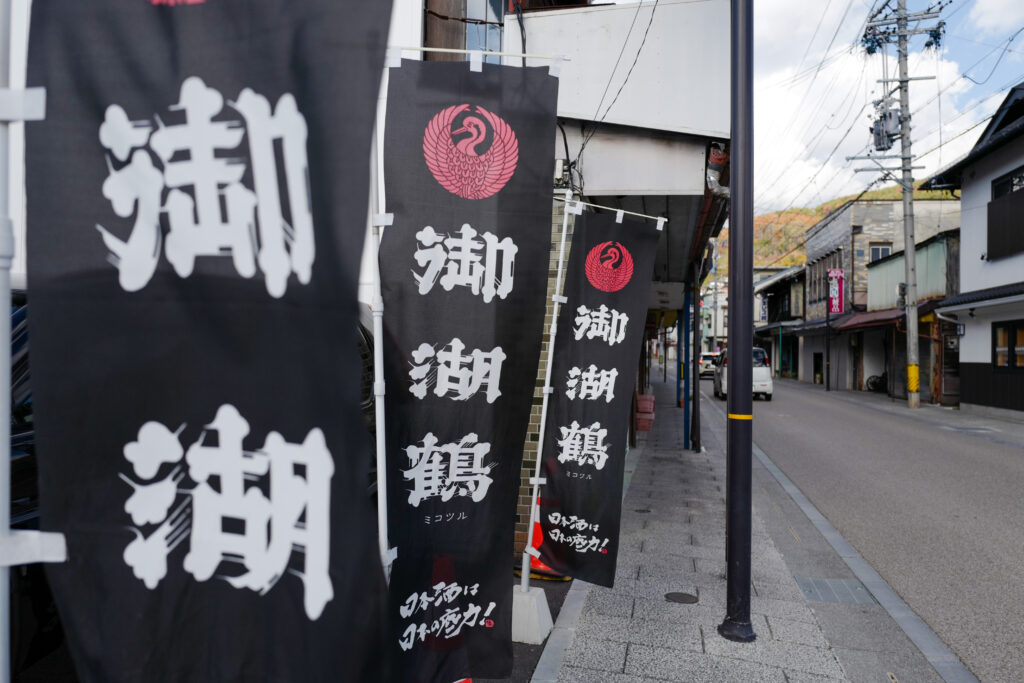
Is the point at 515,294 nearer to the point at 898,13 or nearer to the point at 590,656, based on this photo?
the point at 590,656

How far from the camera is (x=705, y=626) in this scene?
4.30 metres

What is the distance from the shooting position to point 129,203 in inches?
61.6

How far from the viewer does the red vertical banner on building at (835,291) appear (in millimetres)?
31922

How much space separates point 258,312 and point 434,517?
1.64 meters

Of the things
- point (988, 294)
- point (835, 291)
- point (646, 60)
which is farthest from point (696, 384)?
point (835, 291)

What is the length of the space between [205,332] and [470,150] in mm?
1598

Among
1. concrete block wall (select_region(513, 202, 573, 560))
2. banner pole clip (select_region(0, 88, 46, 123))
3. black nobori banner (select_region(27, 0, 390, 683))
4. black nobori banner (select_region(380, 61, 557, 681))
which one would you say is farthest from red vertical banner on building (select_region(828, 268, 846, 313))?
banner pole clip (select_region(0, 88, 46, 123))

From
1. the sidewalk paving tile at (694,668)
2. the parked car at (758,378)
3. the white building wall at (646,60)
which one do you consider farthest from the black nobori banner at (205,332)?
the parked car at (758,378)

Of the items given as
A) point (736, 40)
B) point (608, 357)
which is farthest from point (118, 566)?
point (736, 40)

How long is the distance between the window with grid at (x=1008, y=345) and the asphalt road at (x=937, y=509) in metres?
2.05

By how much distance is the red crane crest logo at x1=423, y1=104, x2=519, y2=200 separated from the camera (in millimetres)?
2768

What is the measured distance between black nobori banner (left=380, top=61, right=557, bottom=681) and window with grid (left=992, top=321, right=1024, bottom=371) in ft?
64.5

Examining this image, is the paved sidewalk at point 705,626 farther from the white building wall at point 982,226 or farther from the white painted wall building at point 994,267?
the white building wall at point 982,226

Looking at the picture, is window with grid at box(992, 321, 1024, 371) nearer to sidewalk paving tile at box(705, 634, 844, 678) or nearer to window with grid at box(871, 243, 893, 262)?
window with grid at box(871, 243, 893, 262)
